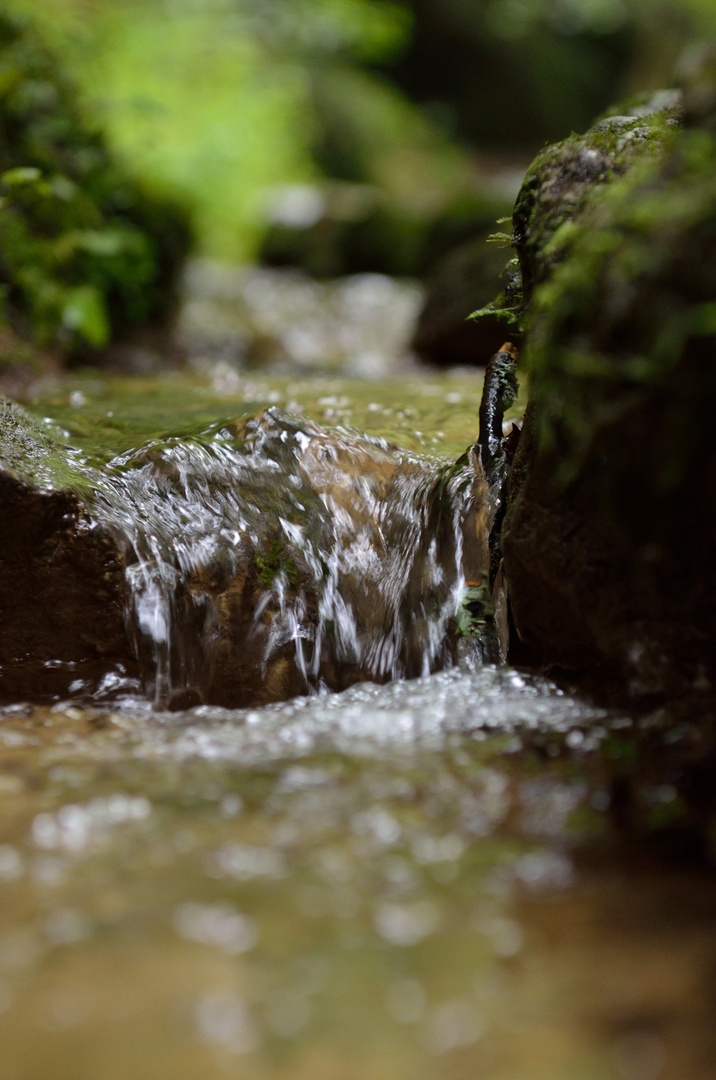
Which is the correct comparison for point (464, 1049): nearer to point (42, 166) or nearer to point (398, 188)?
point (42, 166)

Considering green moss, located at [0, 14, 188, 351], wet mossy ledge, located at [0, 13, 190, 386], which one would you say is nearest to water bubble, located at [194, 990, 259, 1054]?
wet mossy ledge, located at [0, 13, 190, 386]

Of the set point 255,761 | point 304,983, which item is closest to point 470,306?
point 255,761

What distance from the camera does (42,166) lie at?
5086 millimetres

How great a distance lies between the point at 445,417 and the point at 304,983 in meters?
2.96

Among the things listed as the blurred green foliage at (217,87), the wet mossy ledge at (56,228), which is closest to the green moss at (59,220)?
the wet mossy ledge at (56,228)

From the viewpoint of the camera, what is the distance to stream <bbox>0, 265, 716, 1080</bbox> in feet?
3.51

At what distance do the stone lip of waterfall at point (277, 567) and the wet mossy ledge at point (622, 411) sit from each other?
0.41 meters

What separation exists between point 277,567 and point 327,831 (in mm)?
1233

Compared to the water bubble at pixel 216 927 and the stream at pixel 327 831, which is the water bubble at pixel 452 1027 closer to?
the stream at pixel 327 831

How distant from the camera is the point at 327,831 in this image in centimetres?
149

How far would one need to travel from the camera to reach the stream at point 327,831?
3.51 ft

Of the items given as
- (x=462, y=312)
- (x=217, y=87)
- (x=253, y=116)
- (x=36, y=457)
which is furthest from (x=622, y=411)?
(x=253, y=116)

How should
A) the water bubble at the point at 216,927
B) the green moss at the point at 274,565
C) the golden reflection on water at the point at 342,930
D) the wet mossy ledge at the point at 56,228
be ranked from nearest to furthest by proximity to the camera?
the golden reflection on water at the point at 342,930 < the water bubble at the point at 216,927 < the green moss at the point at 274,565 < the wet mossy ledge at the point at 56,228

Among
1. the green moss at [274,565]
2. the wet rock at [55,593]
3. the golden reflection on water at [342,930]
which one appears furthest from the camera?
the green moss at [274,565]
